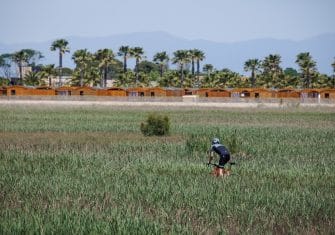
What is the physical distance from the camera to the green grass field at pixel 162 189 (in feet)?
39.9

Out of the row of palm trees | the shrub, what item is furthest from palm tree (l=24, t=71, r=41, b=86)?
the shrub

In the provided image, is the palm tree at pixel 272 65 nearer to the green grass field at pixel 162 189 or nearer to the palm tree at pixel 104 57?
the palm tree at pixel 104 57

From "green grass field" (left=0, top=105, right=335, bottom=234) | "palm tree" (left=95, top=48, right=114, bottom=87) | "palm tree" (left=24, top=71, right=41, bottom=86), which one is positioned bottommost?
"green grass field" (left=0, top=105, right=335, bottom=234)

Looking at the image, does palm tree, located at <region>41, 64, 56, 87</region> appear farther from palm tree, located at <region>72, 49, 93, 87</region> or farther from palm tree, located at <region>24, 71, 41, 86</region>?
palm tree, located at <region>72, 49, 93, 87</region>

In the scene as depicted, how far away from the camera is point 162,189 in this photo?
1586 cm

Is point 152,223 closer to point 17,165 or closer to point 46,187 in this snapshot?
point 46,187

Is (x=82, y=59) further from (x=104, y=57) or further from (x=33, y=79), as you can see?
(x=33, y=79)

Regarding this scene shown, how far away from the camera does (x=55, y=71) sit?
110 m

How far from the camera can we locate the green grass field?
12.2 m

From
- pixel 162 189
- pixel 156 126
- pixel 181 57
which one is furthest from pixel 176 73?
pixel 162 189

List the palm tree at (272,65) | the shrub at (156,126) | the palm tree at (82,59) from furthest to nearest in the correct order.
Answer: the palm tree at (272,65) < the palm tree at (82,59) < the shrub at (156,126)

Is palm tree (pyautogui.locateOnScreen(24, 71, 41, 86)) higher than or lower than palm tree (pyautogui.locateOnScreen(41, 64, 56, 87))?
lower

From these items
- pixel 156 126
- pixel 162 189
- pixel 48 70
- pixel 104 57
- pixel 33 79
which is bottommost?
pixel 162 189

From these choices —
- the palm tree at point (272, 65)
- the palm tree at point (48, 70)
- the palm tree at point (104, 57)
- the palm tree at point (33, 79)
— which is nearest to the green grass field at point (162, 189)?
the palm tree at point (33, 79)
